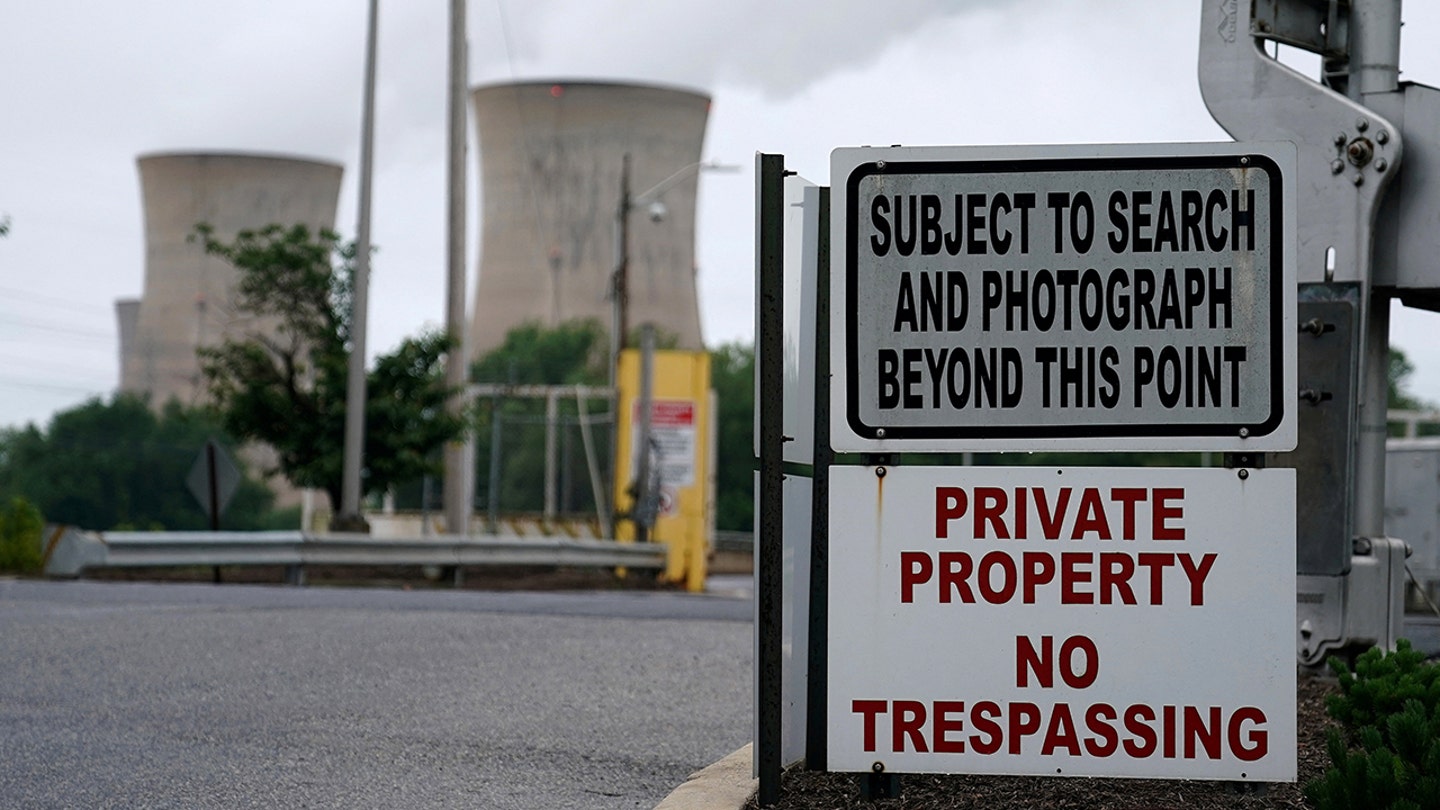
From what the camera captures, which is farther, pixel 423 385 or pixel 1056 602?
pixel 423 385

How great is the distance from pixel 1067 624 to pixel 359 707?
3.22 meters

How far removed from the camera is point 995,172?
11.7 ft

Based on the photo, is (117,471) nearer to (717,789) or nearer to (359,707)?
(359,707)

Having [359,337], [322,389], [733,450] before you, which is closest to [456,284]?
[359,337]

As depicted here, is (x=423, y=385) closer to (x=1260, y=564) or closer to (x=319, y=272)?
(x=319, y=272)

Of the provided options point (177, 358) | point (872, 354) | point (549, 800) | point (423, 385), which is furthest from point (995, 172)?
point (177, 358)

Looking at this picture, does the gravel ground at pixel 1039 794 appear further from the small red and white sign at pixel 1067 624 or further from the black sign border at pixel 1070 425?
the black sign border at pixel 1070 425

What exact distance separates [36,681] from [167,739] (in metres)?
1.63

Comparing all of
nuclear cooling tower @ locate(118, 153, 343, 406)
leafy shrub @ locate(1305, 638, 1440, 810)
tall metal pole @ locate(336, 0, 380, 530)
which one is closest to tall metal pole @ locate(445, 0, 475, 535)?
tall metal pole @ locate(336, 0, 380, 530)

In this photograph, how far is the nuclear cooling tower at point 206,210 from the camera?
4769 cm

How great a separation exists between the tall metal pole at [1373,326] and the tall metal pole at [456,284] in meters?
16.5

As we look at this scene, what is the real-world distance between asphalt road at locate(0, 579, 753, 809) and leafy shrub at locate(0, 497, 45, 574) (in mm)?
9351

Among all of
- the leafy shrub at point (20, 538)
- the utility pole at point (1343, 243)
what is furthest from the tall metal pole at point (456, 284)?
the utility pole at point (1343, 243)

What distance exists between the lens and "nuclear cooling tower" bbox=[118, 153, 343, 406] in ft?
156
